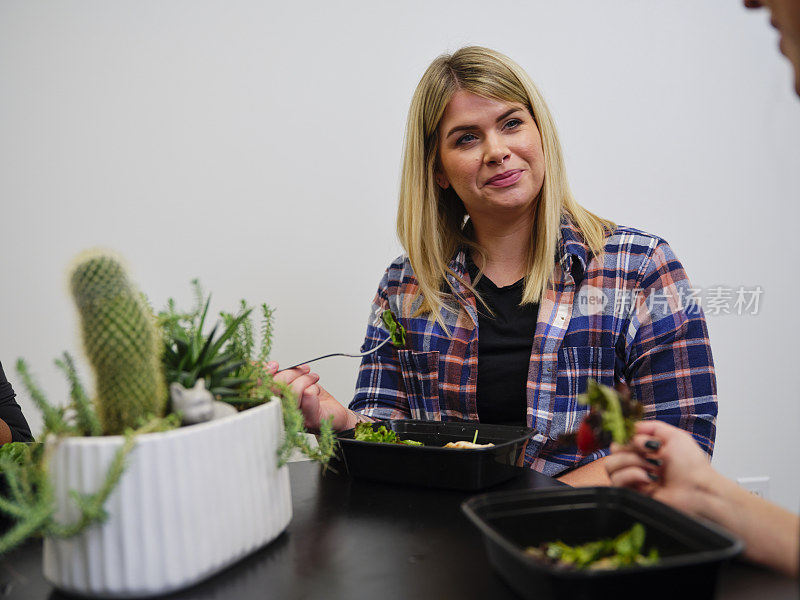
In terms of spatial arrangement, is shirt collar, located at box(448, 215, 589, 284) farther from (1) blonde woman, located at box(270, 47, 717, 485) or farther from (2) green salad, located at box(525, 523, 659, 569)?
(2) green salad, located at box(525, 523, 659, 569)

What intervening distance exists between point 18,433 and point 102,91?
0.98m

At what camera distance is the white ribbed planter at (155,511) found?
0.56 metres

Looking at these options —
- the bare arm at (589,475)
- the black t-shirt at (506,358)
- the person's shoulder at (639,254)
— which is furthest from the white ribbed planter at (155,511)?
the person's shoulder at (639,254)

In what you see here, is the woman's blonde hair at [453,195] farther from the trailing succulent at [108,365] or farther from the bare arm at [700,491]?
the trailing succulent at [108,365]

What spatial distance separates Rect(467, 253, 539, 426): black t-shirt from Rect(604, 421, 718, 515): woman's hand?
73cm

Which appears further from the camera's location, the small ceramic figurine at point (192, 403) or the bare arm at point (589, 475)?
the bare arm at point (589, 475)

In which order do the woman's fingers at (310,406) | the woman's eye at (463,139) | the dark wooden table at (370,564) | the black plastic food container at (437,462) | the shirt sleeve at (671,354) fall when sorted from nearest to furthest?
the dark wooden table at (370,564)
the black plastic food container at (437,462)
the woman's fingers at (310,406)
the shirt sleeve at (671,354)
the woman's eye at (463,139)

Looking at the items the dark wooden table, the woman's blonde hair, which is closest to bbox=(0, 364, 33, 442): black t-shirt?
the dark wooden table

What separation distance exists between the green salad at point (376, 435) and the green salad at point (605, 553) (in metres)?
0.43

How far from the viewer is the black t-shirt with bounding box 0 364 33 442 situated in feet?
4.89

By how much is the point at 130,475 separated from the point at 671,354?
107 cm

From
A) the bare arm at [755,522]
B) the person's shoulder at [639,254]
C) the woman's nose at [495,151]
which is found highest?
the woman's nose at [495,151]

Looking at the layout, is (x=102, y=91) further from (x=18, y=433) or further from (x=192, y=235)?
(x=18, y=433)

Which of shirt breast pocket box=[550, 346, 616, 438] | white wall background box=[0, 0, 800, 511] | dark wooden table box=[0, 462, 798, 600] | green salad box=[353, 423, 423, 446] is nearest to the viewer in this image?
dark wooden table box=[0, 462, 798, 600]
